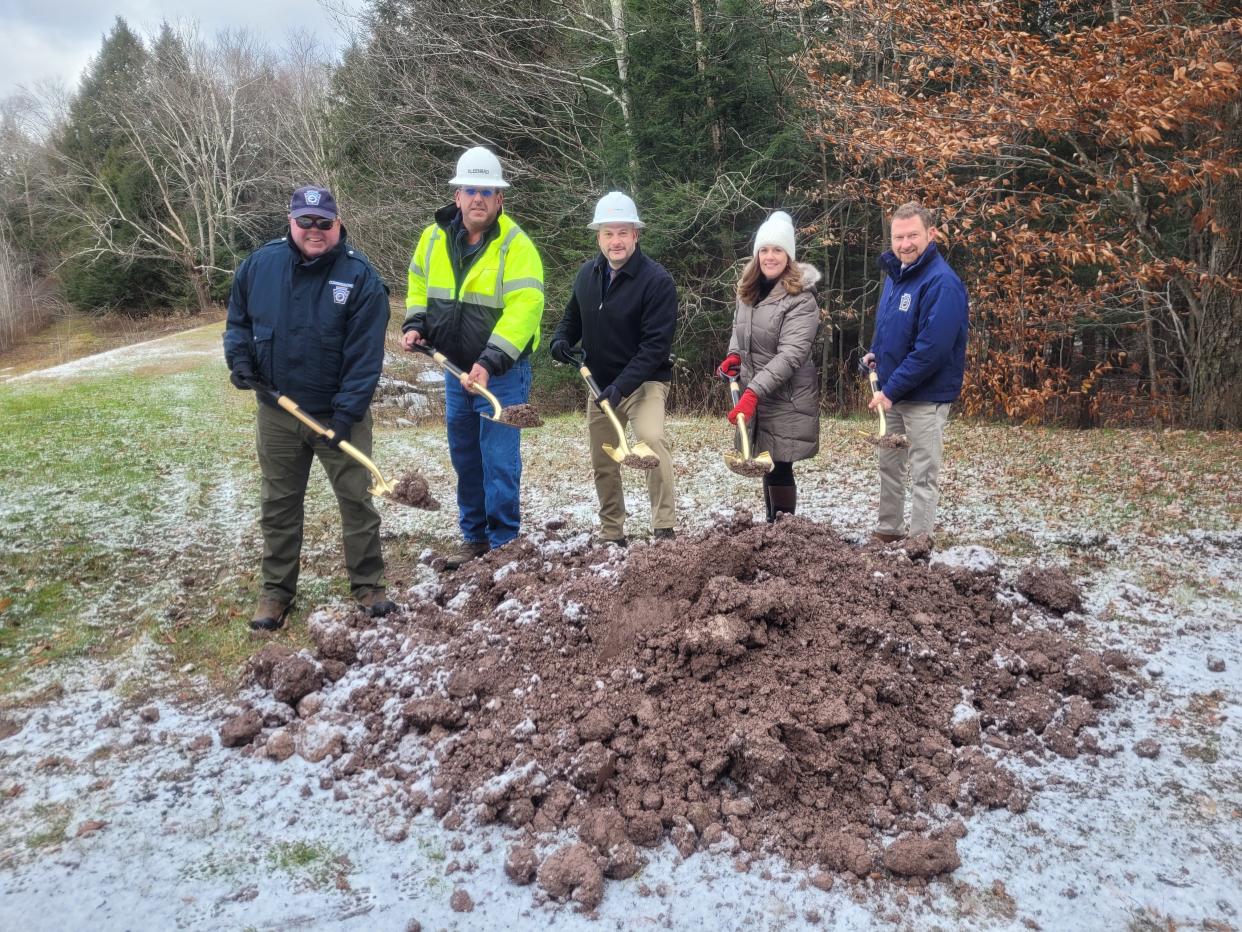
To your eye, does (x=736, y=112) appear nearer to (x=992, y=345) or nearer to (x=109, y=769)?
(x=992, y=345)

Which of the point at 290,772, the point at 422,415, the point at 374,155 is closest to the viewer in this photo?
the point at 290,772

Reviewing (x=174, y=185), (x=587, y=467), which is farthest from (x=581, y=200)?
(x=174, y=185)

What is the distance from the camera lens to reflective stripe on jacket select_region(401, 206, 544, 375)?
4.43 metres

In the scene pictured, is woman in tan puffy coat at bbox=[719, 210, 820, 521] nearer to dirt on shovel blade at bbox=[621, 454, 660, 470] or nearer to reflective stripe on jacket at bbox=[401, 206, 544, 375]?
dirt on shovel blade at bbox=[621, 454, 660, 470]

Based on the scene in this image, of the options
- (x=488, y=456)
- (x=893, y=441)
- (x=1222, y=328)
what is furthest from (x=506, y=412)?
(x=1222, y=328)

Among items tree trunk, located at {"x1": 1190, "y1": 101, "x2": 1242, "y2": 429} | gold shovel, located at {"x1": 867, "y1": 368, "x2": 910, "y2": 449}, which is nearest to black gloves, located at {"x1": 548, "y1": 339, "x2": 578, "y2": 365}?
gold shovel, located at {"x1": 867, "y1": 368, "x2": 910, "y2": 449}

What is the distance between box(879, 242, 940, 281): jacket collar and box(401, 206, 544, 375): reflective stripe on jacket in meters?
1.98

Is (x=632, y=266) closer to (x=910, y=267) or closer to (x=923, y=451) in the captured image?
(x=910, y=267)

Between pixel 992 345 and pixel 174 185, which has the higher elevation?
pixel 174 185

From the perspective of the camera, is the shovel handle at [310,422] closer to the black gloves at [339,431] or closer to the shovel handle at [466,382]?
the black gloves at [339,431]

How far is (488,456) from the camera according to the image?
464 cm

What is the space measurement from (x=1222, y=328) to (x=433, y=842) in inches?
413

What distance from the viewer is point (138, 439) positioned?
10281 millimetres

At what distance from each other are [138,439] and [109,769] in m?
8.59
